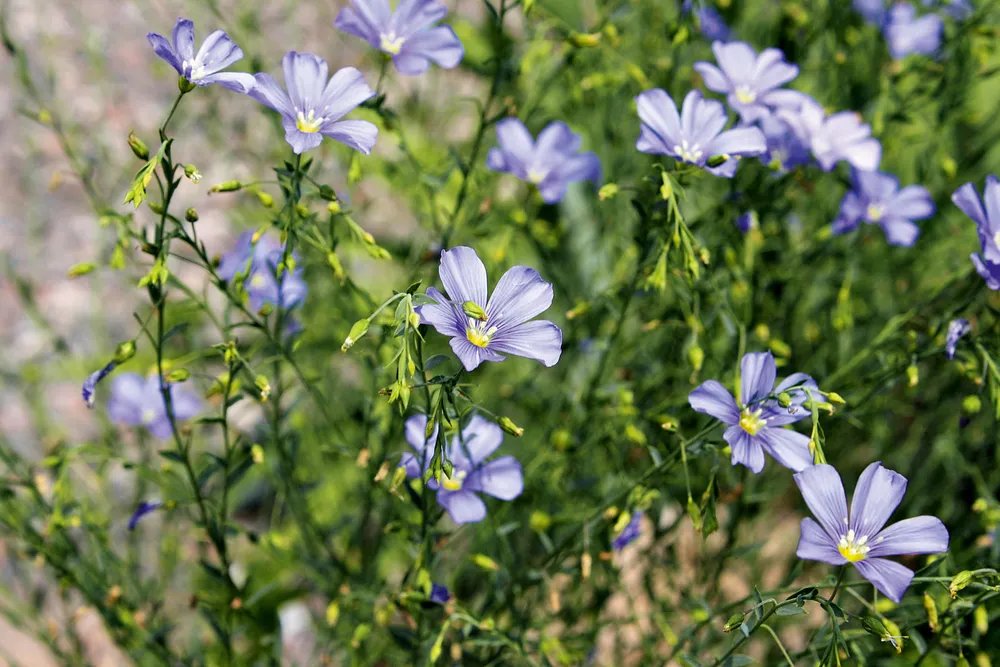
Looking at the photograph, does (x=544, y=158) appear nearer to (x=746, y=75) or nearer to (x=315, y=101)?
(x=746, y=75)

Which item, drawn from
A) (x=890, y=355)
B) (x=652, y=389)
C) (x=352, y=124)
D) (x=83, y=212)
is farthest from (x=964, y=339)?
(x=83, y=212)

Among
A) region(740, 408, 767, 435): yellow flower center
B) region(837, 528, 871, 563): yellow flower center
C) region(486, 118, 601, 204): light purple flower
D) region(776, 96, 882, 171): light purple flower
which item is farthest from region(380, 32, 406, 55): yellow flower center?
region(837, 528, 871, 563): yellow flower center

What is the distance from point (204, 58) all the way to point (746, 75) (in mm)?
1089

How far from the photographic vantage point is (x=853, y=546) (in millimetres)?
1315

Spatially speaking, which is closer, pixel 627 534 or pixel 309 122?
pixel 309 122

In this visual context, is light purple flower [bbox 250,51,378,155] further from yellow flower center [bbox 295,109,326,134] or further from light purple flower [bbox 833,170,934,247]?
light purple flower [bbox 833,170,934,247]

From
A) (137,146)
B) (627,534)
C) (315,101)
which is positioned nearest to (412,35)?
(315,101)

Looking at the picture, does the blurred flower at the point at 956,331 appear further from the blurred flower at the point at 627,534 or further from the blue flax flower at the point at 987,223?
the blurred flower at the point at 627,534

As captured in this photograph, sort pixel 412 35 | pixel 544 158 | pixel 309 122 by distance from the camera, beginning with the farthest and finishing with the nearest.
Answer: pixel 544 158
pixel 412 35
pixel 309 122

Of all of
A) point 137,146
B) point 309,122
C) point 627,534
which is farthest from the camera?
point 627,534

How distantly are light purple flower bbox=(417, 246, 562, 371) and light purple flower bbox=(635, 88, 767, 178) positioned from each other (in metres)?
0.37

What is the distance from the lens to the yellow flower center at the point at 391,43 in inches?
62.5

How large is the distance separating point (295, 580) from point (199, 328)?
0.86m

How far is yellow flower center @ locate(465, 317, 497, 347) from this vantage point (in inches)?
49.3
